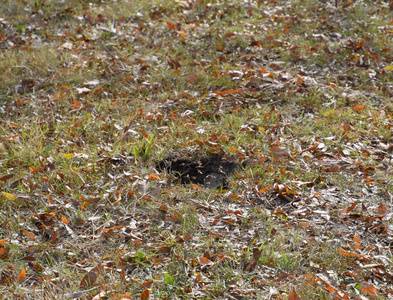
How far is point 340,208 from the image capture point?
308cm

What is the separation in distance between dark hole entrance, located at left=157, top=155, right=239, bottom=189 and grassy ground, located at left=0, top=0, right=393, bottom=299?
0.11 ft

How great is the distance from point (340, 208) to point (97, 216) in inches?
79.3

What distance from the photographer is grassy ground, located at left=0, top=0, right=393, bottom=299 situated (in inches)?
102

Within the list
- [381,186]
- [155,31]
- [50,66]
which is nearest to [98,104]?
[50,66]

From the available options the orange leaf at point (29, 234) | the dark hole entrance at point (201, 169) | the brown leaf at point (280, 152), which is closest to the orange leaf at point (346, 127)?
the brown leaf at point (280, 152)

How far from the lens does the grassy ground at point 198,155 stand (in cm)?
258

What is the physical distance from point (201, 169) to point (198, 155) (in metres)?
0.15

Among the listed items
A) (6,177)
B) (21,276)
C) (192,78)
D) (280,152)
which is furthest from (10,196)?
(192,78)

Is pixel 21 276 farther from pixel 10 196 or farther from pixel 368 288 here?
pixel 368 288

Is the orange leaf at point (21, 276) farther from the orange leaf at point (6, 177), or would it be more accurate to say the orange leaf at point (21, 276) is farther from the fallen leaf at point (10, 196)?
the orange leaf at point (6, 177)

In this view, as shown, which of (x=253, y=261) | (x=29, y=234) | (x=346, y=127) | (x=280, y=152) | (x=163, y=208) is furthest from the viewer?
(x=346, y=127)

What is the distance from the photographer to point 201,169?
11.7 feet

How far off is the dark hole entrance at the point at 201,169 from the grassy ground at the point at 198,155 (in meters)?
0.03

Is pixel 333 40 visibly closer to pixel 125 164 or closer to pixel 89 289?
pixel 125 164
